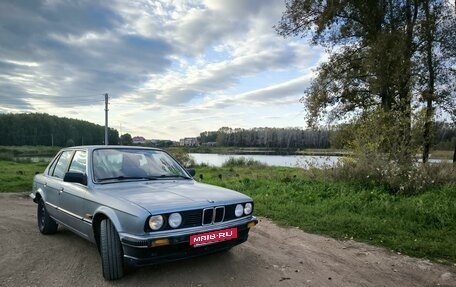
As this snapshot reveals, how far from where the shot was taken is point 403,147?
11117mm

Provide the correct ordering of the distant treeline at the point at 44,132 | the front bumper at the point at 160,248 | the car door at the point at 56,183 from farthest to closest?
the distant treeline at the point at 44,132 < the car door at the point at 56,183 < the front bumper at the point at 160,248

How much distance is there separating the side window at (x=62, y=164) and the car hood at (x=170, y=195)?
1692mm

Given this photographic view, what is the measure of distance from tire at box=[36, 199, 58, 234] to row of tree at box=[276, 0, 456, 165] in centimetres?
998

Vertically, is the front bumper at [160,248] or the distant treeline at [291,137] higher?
the distant treeline at [291,137]

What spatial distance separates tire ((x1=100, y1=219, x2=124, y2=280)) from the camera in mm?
4070

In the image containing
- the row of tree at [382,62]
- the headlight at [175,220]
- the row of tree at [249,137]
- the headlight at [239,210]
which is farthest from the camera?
the row of tree at [249,137]

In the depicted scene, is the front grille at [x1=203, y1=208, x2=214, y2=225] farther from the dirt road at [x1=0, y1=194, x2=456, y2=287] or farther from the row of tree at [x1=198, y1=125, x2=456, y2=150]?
the row of tree at [x1=198, y1=125, x2=456, y2=150]

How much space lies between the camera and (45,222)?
621 cm

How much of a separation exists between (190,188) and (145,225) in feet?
3.79

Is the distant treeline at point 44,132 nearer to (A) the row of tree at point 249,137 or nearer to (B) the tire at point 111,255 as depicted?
(A) the row of tree at point 249,137

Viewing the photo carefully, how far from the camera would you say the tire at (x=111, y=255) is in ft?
13.4

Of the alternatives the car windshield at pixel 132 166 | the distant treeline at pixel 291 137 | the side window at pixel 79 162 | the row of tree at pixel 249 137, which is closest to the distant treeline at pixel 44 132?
the row of tree at pixel 249 137

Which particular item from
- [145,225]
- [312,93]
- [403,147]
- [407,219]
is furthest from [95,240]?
[312,93]

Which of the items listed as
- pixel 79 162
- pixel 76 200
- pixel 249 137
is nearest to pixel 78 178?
pixel 76 200
